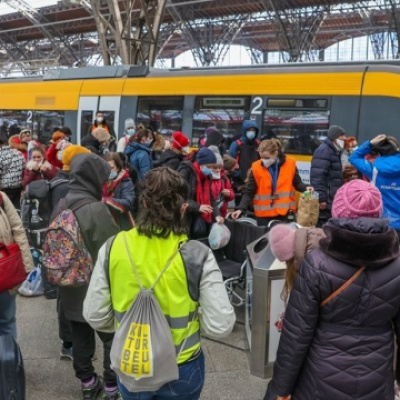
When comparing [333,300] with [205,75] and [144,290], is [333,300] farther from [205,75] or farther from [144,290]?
[205,75]

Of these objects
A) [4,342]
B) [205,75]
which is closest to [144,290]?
Answer: [4,342]

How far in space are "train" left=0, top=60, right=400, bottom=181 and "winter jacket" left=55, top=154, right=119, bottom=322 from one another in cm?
519

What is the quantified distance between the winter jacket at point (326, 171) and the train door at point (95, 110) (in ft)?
18.6

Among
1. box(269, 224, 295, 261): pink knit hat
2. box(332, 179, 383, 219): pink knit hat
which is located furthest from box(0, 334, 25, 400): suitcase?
box(332, 179, 383, 219): pink knit hat

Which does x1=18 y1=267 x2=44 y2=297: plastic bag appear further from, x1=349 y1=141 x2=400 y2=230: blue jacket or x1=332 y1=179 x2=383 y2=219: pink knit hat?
x1=332 y1=179 x2=383 y2=219: pink knit hat

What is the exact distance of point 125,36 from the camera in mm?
15398

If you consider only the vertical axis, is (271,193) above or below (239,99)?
below

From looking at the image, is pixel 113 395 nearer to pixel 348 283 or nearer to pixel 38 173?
pixel 348 283

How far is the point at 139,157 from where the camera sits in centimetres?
603

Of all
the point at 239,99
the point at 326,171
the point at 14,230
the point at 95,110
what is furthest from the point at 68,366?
the point at 95,110

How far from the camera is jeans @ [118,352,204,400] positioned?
6.82 feet

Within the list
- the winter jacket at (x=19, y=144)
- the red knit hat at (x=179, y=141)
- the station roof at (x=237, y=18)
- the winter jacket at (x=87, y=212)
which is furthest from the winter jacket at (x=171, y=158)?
the station roof at (x=237, y=18)

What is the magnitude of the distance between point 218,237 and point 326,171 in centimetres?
185

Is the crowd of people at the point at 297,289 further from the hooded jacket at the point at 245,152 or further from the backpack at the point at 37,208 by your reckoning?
the hooded jacket at the point at 245,152
